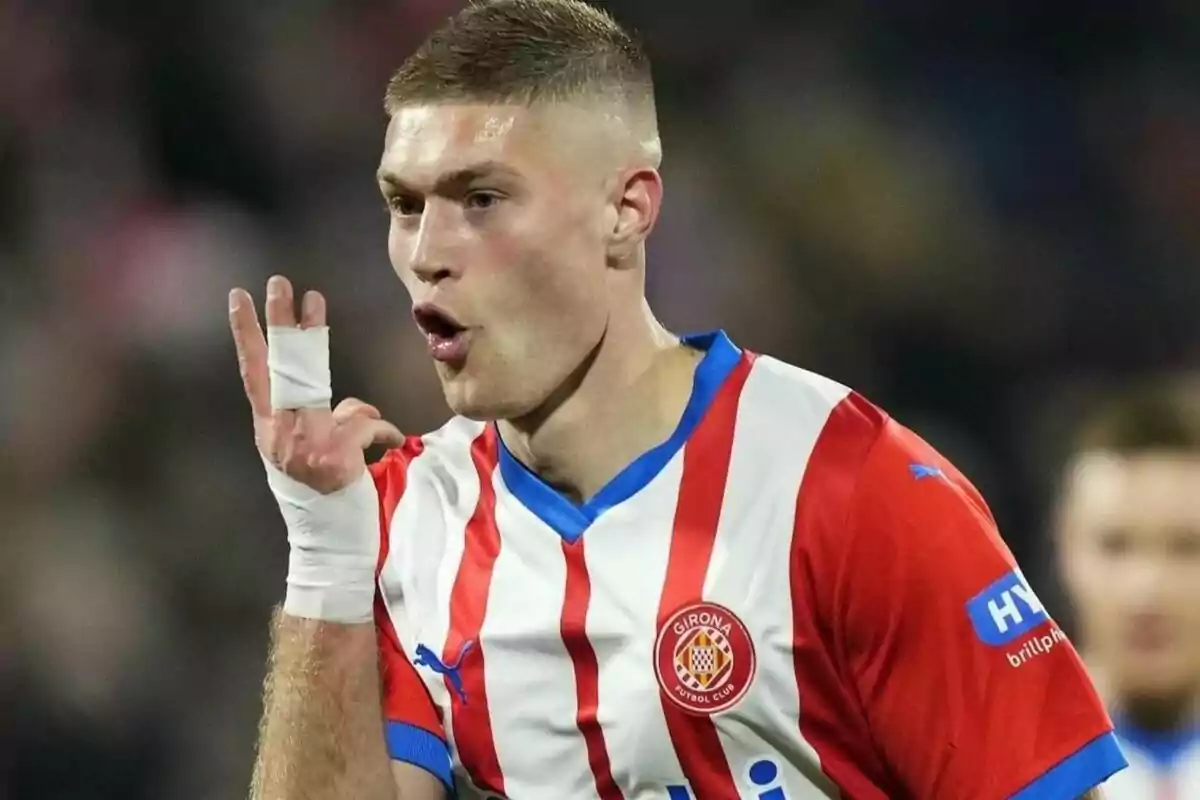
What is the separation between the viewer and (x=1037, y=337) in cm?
398

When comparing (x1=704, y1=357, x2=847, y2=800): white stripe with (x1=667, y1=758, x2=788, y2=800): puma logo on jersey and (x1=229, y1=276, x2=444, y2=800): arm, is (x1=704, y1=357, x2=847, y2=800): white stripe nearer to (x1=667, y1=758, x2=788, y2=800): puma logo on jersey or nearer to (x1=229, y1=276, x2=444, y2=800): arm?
(x1=667, y1=758, x2=788, y2=800): puma logo on jersey

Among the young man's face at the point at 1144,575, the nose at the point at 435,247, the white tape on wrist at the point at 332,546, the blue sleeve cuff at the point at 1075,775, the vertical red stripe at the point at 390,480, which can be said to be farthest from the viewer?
the young man's face at the point at 1144,575

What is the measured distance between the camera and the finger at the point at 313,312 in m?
1.96

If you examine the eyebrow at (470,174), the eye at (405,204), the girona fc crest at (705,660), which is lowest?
the girona fc crest at (705,660)

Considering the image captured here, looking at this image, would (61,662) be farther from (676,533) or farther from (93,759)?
(676,533)

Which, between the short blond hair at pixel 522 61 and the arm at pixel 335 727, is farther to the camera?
the arm at pixel 335 727

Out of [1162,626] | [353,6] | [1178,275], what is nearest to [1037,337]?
[1178,275]

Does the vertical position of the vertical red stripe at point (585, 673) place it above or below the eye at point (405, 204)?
below

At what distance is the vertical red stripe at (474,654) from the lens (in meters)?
2.02

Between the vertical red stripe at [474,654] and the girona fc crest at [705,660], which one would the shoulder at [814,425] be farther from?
the vertical red stripe at [474,654]

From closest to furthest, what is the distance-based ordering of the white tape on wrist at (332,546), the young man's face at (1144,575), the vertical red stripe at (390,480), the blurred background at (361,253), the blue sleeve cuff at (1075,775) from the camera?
1. the blue sleeve cuff at (1075,775)
2. the white tape on wrist at (332,546)
3. the vertical red stripe at (390,480)
4. the young man's face at (1144,575)
5. the blurred background at (361,253)

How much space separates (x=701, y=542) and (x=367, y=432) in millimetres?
424

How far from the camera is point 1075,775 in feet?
5.96

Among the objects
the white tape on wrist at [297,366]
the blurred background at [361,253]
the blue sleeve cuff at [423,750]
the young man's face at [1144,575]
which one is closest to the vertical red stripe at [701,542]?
the blue sleeve cuff at [423,750]
